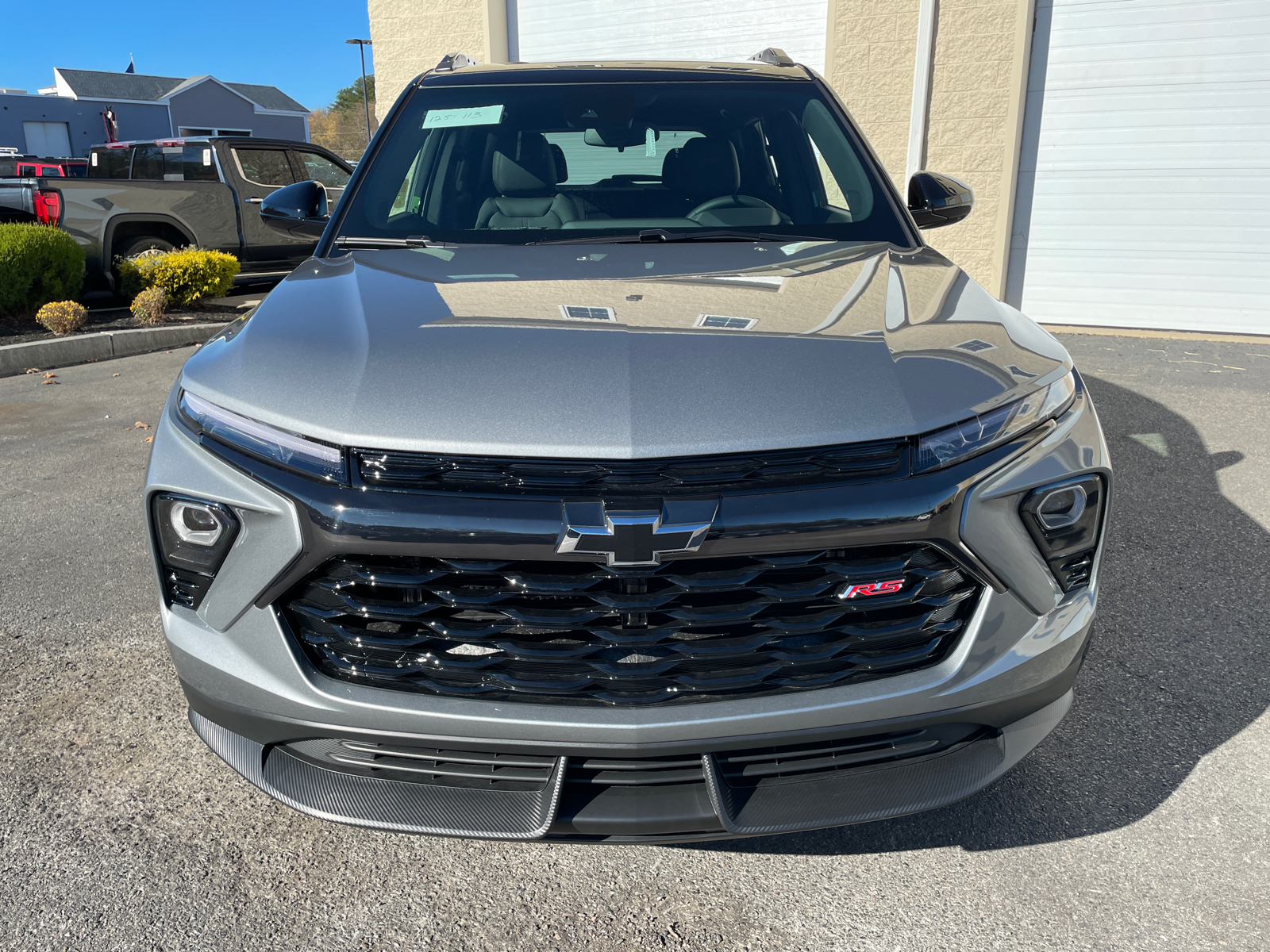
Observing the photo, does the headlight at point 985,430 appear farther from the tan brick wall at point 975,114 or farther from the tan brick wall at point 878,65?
the tan brick wall at point 878,65

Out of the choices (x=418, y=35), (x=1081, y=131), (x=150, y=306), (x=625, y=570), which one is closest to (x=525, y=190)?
(x=625, y=570)

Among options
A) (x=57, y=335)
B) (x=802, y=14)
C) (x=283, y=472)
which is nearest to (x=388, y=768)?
(x=283, y=472)

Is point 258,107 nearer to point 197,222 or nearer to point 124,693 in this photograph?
point 197,222

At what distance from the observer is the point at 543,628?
1.52m

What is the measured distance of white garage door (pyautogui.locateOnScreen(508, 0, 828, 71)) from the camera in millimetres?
9172

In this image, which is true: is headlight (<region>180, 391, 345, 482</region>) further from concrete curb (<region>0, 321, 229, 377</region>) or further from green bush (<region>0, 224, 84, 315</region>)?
green bush (<region>0, 224, 84, 315</region>)

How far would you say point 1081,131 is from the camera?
27.0ft

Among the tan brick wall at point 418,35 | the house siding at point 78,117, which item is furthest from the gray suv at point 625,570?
the house siding at point 78,117

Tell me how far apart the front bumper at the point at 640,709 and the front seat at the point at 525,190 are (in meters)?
1.37

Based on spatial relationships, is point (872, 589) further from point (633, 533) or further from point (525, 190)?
point (525, 190)

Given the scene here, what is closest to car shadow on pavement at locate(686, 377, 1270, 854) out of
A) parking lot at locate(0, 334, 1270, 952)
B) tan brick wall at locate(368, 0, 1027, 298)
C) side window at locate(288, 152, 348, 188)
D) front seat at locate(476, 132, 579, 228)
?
parking lot at locate(0, 334, 1270, 952)

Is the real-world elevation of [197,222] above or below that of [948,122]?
below

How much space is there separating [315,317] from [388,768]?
965 millimetres

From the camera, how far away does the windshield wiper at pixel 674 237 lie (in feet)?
8.43
